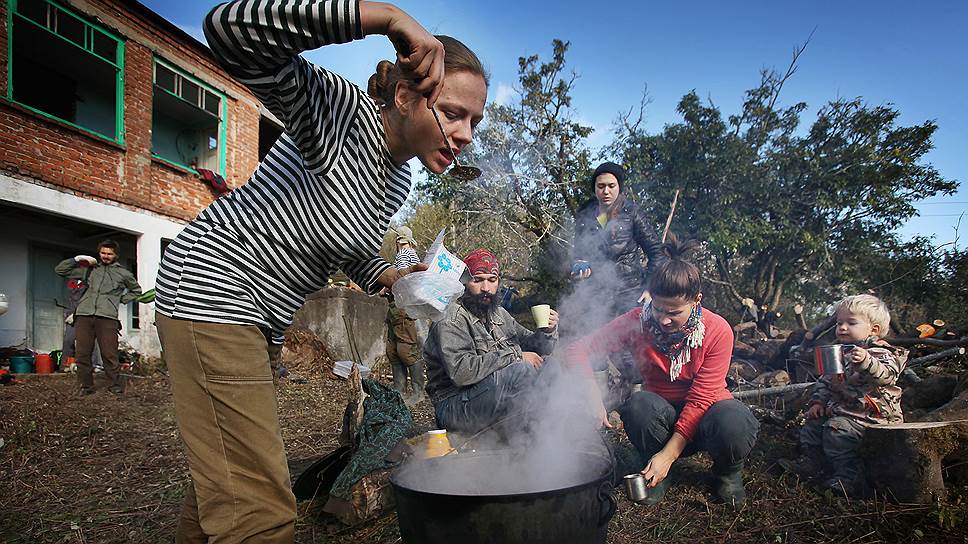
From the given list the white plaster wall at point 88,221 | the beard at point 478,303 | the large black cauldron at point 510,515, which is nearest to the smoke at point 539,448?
the large black cauldron at point 510,515

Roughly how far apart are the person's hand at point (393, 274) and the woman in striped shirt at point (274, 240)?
0.35 m

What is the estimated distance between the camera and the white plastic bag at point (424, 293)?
1806 millimetres

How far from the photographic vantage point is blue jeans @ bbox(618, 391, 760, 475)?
107 inches

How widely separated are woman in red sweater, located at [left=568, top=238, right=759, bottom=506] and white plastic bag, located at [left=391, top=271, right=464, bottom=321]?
148 cm

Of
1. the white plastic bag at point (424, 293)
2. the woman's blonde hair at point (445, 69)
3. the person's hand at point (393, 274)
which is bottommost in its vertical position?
the white plastic bag at point (424, 293)

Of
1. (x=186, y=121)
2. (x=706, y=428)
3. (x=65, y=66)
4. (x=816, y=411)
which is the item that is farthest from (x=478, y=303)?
(x=186, y=121)

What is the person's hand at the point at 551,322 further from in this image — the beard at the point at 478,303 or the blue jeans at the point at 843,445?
the blue jeans at the point at 843,445

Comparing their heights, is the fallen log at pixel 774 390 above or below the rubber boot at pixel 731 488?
above

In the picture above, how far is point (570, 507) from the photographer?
1680 mm

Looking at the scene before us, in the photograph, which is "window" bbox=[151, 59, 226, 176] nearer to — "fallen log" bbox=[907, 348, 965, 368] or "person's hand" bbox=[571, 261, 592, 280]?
"person's hand" bbox=[571, 261, 592, 280]

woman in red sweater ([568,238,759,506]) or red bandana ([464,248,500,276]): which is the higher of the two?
red bandana ([464,248,500,276])

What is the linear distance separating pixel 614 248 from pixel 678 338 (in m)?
1.59

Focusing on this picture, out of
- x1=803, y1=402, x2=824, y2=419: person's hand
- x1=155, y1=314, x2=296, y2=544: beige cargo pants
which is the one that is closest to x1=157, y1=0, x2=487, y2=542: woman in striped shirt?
x1=155, y1=314, x2=296, y2=544: beige cargo pants

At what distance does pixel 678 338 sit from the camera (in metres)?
2.99
